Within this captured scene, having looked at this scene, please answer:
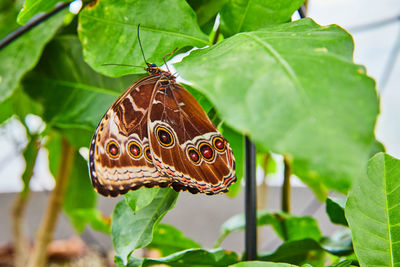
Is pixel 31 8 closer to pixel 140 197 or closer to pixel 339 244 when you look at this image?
pixel 140 197

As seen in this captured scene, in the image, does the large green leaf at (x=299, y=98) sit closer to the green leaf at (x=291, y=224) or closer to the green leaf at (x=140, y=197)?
the green leaf at (x=140, y=197)

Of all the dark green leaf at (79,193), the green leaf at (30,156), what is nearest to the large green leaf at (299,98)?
the green leaf at (30,156)

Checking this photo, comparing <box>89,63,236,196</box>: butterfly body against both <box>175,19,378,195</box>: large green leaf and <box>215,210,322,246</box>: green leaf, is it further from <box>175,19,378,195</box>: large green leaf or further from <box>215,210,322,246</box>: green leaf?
<box>215,210,322,246</box>: green leaf

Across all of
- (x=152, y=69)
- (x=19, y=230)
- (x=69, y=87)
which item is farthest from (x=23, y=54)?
(x=19, y=230)

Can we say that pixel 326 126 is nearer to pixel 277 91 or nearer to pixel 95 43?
pixel 277 91

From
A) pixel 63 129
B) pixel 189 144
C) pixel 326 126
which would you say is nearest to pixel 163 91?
pixel 189 144

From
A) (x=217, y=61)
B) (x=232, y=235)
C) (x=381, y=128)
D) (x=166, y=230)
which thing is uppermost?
(x=217, y=61)
